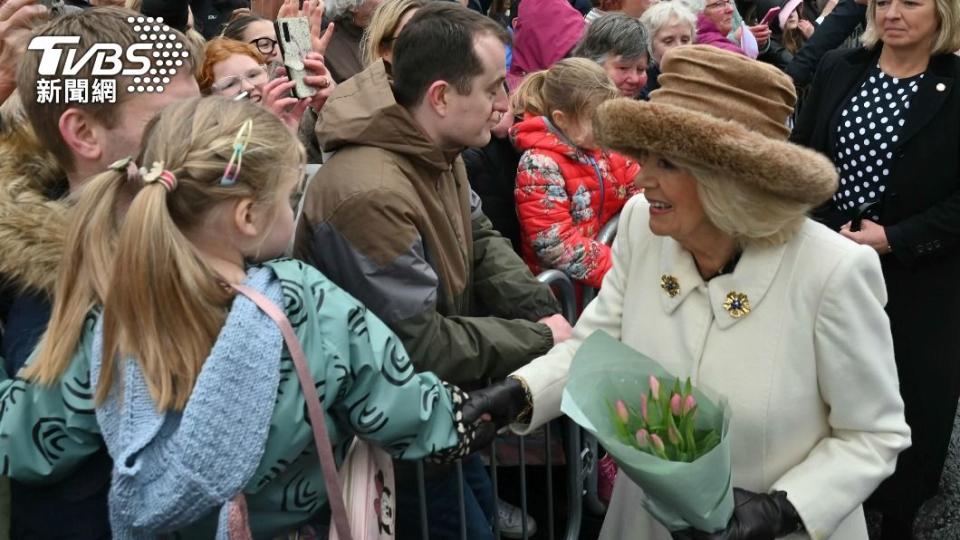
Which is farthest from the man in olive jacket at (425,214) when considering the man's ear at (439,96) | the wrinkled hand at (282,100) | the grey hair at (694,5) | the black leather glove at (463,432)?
the grey hair at (694,5)

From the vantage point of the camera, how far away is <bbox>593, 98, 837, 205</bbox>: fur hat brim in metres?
2.45

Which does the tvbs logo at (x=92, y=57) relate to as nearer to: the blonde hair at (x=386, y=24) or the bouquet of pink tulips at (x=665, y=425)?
the bouquet of pink tulips at (x=665, y=425)

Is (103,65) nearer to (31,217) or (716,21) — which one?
(31,217)

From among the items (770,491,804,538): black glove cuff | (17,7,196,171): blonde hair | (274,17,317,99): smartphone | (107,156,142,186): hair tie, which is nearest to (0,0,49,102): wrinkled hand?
(17,7,196,171): blonde hair

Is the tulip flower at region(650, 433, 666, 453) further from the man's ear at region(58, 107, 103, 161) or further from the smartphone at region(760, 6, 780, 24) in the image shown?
the smartphone at region(760, 6, 780, 24)

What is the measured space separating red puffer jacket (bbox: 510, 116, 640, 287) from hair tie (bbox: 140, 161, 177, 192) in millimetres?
2450

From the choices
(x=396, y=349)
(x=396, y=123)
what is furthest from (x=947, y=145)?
(x=396, y=349)

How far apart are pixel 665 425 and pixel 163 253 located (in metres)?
1.19

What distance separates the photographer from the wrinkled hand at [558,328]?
3.40 m

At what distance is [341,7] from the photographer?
553 cm

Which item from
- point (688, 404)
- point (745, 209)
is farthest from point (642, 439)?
point (745, 209)

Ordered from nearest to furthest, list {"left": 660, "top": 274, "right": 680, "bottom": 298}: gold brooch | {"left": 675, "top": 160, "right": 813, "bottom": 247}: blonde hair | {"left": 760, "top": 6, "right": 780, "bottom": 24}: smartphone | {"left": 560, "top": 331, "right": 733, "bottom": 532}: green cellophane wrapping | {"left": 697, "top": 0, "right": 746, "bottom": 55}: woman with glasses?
{"left": 560, "top": 331, "right": 733, "bottom": 532}: green cellophane wrapping → {"left": 675, "top": 160, "right": 813, "bottom": 247}: blonde hair → {"left": 660, "top": 274, "right": 680, "bottom": 298}: gold brooch → {"left": 697, "top": 0, "right": 746, "bottom": 55}: woman with glasses → {"left": 760, "top": 6, "right": 780, "bottom": 24}: smartphone

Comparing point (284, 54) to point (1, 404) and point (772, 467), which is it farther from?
point (772, 467)

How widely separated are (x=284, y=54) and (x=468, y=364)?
1662 mm
